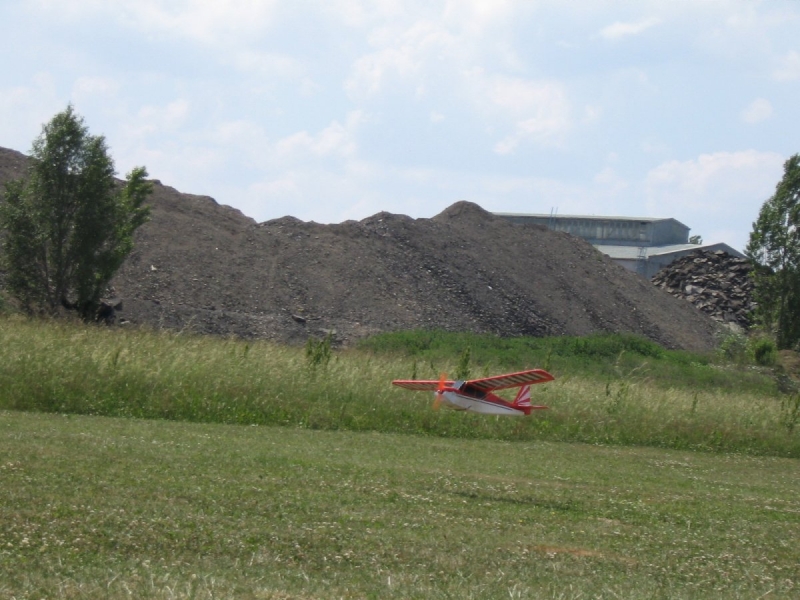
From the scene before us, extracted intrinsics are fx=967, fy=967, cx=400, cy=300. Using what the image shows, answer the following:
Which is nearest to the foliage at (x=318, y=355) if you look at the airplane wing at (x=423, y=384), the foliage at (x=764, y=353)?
the airplane wing at (x=423, y=384)

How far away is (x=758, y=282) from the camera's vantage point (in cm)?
4819

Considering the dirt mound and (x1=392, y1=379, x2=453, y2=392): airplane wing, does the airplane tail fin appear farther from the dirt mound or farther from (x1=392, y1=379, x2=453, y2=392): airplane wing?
the dirt mound

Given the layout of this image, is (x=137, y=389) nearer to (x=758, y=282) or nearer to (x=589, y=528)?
(x=589, y=528)

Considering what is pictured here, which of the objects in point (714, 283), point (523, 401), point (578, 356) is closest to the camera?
point (523, 401)

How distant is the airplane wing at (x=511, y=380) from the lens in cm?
1254

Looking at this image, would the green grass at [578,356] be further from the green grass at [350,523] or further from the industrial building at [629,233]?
the industrial building at [629,233]

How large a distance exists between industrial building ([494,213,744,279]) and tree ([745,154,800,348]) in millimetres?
21962

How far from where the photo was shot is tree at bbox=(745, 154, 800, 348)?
47375 millimetres

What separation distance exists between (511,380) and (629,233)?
64.4 m

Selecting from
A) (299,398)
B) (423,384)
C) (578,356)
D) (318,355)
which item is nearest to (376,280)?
(578,356)

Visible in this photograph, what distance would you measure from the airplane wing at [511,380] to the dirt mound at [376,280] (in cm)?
2335

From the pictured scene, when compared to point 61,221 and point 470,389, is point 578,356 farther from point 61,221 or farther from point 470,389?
point 470,389

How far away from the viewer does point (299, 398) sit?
69.3 feet

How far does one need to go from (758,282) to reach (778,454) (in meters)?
27.0
